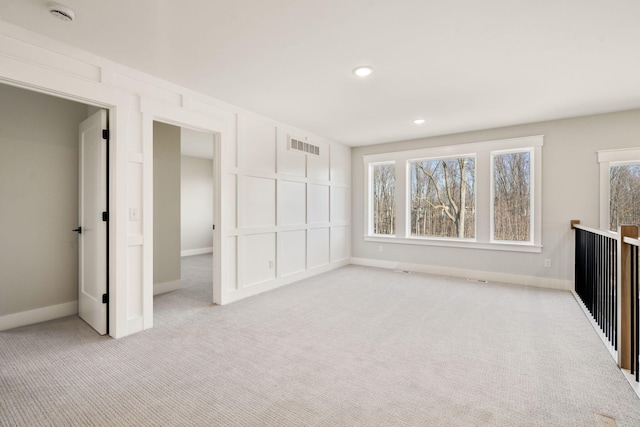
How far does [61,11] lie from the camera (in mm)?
2039

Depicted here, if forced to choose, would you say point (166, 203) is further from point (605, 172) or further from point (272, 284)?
point (605, 172)

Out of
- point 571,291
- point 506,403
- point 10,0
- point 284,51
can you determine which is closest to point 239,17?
point 284,51

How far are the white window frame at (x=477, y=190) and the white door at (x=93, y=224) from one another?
4604 millimetres

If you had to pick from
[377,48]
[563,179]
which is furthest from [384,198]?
[377,48]

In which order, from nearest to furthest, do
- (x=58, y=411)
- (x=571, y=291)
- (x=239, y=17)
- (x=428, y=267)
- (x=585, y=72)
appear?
(x=58, y=411), (x=239, y=17), (x=585, y=72), (x=571, y=291), (x=428, y=267)

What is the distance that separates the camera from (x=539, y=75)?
3.03m

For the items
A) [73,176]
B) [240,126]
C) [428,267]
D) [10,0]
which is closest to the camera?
[10,0]

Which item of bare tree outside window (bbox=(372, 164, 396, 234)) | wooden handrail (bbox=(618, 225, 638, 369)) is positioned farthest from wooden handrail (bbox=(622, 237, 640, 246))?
bare tree outside window (bbox=(372, 164, 396, 234))

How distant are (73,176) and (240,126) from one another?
1986 millimetres

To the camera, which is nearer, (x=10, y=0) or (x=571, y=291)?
(x=10, y=0)

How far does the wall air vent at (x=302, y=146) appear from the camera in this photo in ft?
16.1

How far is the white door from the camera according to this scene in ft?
9.36

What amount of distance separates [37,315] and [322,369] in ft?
10.3

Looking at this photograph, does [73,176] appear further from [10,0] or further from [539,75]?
[539,75]
